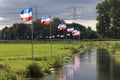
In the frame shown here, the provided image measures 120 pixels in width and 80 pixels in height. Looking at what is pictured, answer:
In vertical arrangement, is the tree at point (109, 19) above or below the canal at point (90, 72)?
above

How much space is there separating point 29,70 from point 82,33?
168 meters

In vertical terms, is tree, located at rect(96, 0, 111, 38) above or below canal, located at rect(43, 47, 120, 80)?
above

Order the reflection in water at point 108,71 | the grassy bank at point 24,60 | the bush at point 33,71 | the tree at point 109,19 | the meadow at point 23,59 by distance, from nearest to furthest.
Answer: the reflection in water at point 108,71
the bush at point 33,71
the grassy bank at point 24,60
the meadow at point 23,59
the tree at point 109,19

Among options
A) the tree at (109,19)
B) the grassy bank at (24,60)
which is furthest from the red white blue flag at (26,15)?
the tree at (109,19)

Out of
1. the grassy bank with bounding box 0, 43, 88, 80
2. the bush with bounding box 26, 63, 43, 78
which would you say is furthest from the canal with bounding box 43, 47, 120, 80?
the grassy bank with bounding box 0, 43, 88, 80

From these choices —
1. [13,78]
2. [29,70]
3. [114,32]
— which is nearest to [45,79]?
[29,70]

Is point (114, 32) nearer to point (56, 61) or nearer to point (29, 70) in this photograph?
point (56, 61)

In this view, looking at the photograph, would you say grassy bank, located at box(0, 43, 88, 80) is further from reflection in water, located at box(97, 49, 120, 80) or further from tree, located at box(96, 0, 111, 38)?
tree, located at box(96, 0, 111, 38)

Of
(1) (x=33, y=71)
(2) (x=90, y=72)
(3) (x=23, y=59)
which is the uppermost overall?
(1) (x=33, y=71)

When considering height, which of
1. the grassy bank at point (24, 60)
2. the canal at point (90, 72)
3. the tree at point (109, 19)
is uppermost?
the tree at point (109, 19)

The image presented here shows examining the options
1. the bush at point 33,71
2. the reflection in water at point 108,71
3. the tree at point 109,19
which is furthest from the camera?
the tree at point 109,19

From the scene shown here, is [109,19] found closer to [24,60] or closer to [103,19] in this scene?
[103,19]

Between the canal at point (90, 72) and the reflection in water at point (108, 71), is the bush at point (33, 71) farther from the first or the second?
the reflection in water at point (108, 71)

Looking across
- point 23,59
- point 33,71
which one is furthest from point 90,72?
point 23,59
